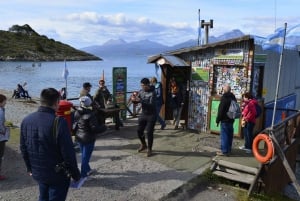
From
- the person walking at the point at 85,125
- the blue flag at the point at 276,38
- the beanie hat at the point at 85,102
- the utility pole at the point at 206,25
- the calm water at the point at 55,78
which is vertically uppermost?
the utility pole at the point at 206,25

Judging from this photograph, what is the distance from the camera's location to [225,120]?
911 centimetres

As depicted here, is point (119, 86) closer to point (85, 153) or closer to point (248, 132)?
point (248, 132)

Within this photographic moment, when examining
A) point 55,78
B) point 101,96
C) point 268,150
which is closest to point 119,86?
point 101,96

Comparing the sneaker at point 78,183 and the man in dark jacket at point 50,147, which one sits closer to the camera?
the man in dark jacket at point 50,147

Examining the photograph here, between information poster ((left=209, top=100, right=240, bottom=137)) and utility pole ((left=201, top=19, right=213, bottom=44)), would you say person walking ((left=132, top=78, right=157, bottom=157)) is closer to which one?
information poster ((left=209, top=100, right=240, bottom=137))

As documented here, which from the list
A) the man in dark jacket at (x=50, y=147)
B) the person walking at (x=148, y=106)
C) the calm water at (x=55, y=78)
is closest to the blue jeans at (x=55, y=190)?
the man in dark jacket at (x=50, y=147)

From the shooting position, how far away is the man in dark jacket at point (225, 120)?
8977 mm

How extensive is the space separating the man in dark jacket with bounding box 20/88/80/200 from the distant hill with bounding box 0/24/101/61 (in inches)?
4572

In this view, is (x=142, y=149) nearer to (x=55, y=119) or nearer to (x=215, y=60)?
(x=215, y=60)

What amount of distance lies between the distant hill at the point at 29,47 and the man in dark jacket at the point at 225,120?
11227cm

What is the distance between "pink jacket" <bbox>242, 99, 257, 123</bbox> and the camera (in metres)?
9.34

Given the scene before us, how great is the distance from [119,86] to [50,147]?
8971 millimetres

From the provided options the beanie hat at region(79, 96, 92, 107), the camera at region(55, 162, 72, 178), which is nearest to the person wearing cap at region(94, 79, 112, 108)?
the beanie hat at region(79, 96, 92, 107)

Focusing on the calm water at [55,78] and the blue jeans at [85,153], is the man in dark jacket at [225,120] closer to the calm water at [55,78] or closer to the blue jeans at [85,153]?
the blue jeans at [85,153]
